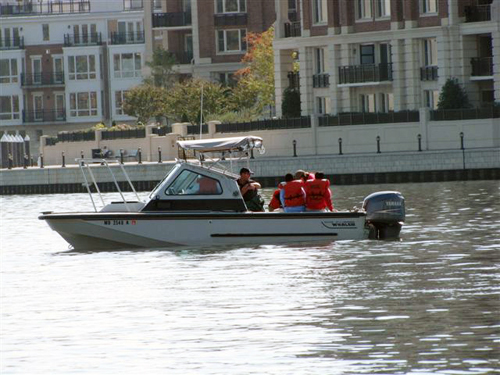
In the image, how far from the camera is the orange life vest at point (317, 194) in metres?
37.1

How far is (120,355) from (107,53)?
110020mm

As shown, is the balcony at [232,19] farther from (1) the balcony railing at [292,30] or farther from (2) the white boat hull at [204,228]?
(2) the white boat hull at [204,228]

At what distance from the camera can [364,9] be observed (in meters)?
87.7

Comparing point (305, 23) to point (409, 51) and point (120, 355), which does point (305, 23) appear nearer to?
point (409, 51)

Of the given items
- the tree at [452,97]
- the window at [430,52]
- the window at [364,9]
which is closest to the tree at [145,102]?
the window at [364,9]

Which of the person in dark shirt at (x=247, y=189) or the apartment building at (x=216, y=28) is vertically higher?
the apartment building at (x=216, y=28)

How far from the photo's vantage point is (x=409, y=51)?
8406cm

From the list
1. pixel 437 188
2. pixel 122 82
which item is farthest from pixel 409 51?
pixel 122 82

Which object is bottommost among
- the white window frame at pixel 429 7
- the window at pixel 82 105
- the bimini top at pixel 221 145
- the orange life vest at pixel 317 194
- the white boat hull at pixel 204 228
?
the white boat hull at pixel 204 228

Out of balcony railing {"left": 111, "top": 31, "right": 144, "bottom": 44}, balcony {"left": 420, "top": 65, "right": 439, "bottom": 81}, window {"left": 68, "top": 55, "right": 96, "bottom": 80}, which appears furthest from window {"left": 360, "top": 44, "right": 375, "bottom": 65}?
window {"left": 68, "top": 55, "right": 96, "bottom": 80}

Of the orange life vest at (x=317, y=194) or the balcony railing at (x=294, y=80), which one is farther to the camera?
the balcony railing at (x=294, y=80)

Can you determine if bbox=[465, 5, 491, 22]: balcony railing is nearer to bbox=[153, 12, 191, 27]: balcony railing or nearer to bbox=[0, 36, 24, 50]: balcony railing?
bbox=[153, 12, 191, 27]: balcony railing

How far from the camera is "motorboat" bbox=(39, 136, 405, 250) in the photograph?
121ft

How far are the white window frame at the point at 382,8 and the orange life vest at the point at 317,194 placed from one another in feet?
162
